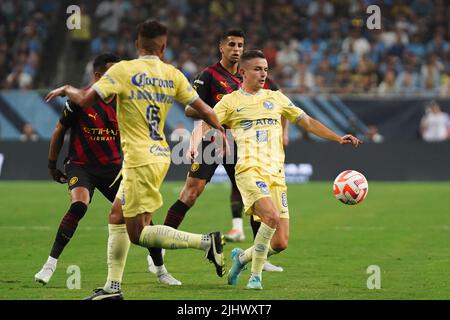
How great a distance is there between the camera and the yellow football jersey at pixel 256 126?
9484 mm

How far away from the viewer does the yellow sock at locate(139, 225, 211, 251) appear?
27.0 ft

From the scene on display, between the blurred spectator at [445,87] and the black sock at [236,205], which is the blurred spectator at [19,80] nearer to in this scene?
the blurred spectator at [445,87]

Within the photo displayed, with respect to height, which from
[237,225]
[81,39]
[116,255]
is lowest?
[237,225]

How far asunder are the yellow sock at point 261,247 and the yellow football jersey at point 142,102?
1.45 metres

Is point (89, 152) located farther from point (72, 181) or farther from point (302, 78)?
point (302, 78)

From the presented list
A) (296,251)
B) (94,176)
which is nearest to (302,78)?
(296,251)

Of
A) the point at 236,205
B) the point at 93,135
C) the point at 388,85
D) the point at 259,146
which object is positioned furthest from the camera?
the point at 388,85

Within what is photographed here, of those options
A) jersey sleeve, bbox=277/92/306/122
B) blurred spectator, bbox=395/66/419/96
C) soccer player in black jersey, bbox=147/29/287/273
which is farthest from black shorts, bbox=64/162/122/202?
blurred spectator, bbox=395/66/419/96

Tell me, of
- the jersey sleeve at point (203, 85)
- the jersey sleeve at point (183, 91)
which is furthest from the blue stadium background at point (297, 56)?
the jersey sleeve at point (183, 91)

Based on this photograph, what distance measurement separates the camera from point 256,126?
958 cm

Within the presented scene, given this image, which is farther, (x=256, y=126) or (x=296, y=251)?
(x=296, y=251)

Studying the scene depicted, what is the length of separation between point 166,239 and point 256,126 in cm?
181

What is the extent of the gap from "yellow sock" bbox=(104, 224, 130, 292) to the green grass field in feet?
0.83

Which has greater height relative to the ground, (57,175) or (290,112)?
(290,112)
